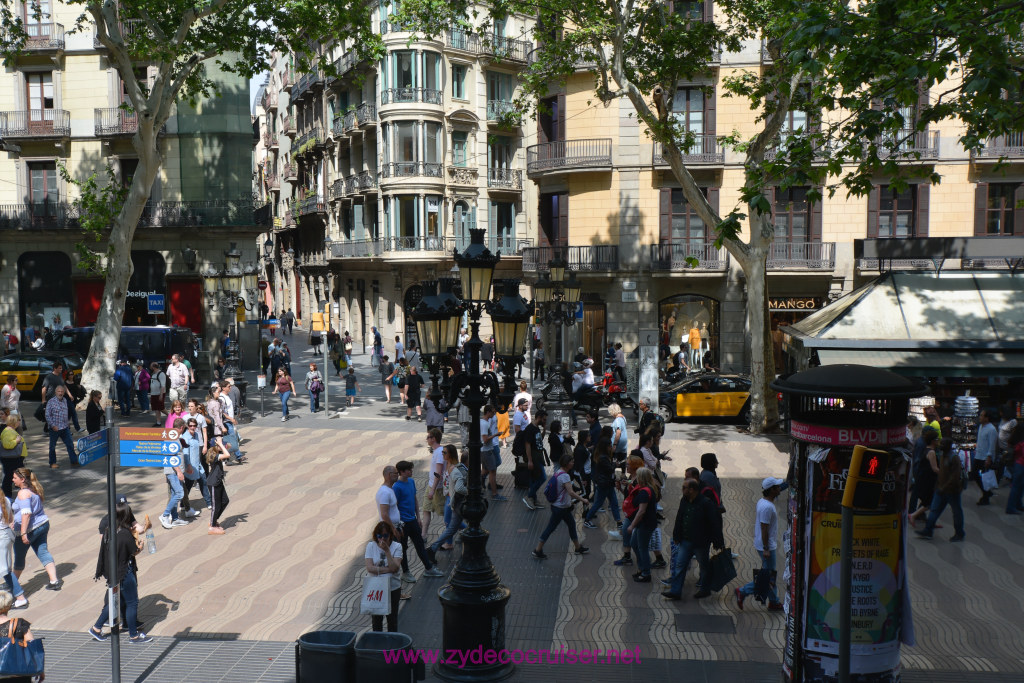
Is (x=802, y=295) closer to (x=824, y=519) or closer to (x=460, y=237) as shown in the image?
(x=460, y=237)

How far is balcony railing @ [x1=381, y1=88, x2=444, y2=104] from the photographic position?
1495 inches

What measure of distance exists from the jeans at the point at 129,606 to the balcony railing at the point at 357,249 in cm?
A: 3052

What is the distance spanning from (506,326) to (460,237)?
1206 inches

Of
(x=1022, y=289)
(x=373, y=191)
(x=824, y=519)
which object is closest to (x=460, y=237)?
(x=373, y=191)

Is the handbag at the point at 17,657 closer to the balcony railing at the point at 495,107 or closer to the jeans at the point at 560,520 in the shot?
the jeans at the point at 560,520

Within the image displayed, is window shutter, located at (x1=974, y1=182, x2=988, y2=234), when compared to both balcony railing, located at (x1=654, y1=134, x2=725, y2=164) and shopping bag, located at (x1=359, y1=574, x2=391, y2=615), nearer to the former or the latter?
balcony railing, located at (x1=654, y1=134, x2=725, y2=164)

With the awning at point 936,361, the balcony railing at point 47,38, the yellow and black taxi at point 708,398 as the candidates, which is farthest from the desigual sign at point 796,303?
the balcony railing at point 47,38

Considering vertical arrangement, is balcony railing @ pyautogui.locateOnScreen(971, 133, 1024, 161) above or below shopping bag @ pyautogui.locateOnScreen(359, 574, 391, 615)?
above

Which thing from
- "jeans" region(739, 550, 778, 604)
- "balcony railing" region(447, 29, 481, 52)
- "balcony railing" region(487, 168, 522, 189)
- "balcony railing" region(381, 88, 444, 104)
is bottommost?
"jeans" region(739, 550, 778, 604)

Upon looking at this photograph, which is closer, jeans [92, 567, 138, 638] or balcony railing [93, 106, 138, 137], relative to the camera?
jeans [92, 567, 138, 638]

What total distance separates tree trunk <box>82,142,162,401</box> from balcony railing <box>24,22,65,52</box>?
1311 centimetres

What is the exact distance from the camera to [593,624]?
1033 cm

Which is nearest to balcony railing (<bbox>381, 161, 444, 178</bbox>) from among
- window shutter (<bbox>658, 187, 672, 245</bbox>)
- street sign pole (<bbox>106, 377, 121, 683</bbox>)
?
window shutter (<bbox>658, 187, 672, 245</bbox>)

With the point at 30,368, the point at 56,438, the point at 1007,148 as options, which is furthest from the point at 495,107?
the point at 56,438
